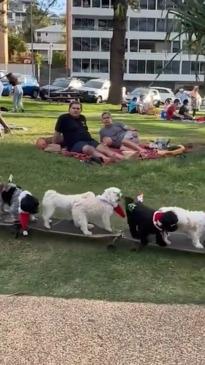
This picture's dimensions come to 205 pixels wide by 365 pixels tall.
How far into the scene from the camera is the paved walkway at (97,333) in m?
3.37

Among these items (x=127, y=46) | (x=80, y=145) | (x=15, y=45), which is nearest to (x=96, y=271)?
(x=80, y=145)

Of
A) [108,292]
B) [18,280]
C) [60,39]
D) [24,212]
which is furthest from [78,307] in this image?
[60,39]

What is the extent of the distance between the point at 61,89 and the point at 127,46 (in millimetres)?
34142

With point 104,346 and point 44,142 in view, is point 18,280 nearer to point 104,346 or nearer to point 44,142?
point 104,346

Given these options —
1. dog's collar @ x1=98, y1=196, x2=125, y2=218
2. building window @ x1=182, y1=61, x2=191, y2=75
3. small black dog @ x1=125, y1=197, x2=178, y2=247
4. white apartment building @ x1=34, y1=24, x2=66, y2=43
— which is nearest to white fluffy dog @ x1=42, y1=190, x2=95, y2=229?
dog's collar @ x1=98, y1=196, x2=125, y2=218

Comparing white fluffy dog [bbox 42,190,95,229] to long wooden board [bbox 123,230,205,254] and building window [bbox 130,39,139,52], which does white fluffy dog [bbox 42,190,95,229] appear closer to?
long wooden board [bbox 123,230,205,254]

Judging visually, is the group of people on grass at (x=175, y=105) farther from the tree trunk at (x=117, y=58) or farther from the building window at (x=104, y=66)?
the building window at (x=104, y=66)

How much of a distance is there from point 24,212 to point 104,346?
2105 mm

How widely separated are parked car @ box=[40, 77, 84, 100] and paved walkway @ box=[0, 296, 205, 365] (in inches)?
1152

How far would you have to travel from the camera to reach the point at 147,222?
4957 millimetres

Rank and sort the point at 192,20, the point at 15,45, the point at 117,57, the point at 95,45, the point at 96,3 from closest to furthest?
the point at 192,20 < the point at 117,57 < the point at 96,3 < the point at 95,45 < the point at 15,45

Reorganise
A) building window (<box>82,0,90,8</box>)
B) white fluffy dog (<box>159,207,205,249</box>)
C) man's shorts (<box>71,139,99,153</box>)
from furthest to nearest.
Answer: building window (<box>82,0,90,8</box>) → man's shorts (<box>71,139,99,153</box>) → white fluffy dog (<box>159,207,205,249</box>)

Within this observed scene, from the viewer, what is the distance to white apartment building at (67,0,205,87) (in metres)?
67.4

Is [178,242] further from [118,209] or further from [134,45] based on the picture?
[134,45]
